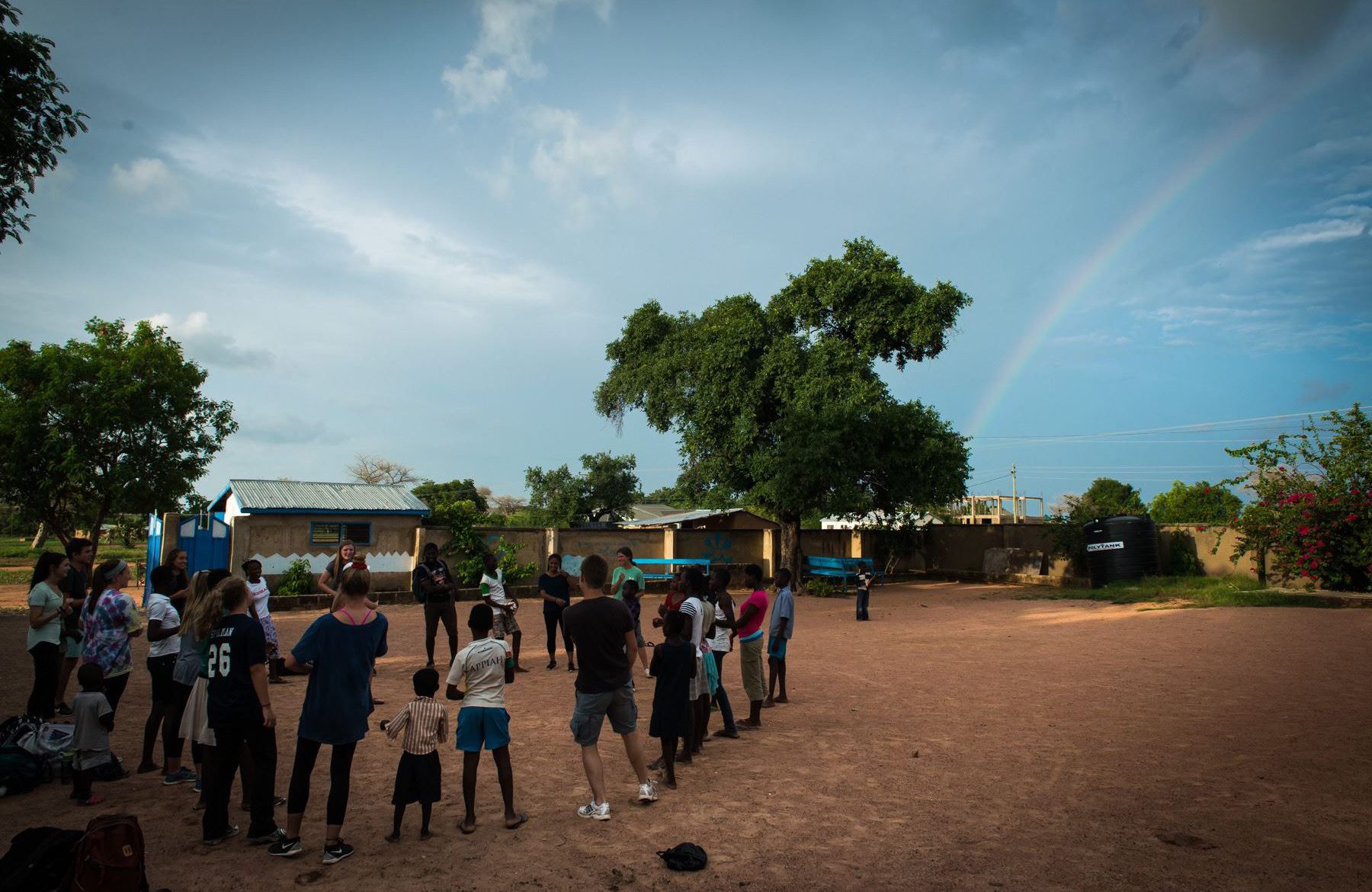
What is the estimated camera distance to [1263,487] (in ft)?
64.1

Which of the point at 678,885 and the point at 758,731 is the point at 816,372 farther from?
the point at 678,885

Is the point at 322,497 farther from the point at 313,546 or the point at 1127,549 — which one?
the point at 1127,549

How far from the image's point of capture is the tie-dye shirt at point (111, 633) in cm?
654

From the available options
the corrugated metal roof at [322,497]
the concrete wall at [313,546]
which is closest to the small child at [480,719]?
the concrete wall at [313,546]

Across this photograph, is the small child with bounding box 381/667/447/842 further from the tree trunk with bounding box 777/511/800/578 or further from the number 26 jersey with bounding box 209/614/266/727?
the tree trunk with bounding box 777/511/800/578

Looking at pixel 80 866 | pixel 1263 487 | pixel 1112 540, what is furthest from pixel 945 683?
pixel 1112 540

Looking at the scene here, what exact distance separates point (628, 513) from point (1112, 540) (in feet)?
87.2

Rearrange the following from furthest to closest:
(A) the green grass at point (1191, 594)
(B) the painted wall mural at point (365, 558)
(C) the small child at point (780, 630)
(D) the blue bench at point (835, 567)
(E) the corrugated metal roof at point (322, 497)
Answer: (D) the blue bench at point (835, 567), (E) the corrugated metal roof at point (322, 497), (B) the painted wall mural at point (365, 558), (A) the green grass at point (1191, 594), (C) the small child at point (780, 630)

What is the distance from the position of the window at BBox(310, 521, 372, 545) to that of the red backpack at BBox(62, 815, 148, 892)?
1955 cm

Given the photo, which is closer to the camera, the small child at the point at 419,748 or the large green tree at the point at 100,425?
the small child at the point at 419,748

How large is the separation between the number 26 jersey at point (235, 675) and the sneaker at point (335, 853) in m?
0.89

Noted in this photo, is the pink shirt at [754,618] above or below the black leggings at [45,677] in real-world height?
above

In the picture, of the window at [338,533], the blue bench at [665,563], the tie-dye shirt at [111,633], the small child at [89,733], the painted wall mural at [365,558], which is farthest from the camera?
the blue bench at [665,563]

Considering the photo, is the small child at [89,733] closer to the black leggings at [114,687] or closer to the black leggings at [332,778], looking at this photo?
the black leggings at [114,687]
